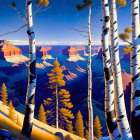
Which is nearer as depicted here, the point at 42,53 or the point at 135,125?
the point at 135,125

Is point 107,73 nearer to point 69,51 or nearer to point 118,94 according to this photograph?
point 118,94

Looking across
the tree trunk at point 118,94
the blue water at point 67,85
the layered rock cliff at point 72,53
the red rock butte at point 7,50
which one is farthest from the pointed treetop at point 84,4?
the layered rock cliff at point 72,53

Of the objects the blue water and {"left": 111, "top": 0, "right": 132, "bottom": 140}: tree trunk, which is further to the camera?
the blue water

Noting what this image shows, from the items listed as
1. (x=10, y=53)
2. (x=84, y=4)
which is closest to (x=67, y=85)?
(x=10, y=53)

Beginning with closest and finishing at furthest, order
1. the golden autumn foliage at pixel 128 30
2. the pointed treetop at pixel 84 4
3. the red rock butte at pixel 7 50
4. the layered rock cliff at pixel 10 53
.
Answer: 1. the golden autumn foliage at pixel 128 30
2. the pointed treetop at pixel 84 4
3. the layered rock cliff at pixel 10 53
4. the red rock butte at pixel 7 50

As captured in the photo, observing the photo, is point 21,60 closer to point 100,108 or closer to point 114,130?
point 100,108

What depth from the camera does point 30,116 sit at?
4.00 metres

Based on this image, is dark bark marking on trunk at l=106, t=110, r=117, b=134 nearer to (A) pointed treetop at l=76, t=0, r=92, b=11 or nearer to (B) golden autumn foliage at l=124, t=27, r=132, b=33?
(B) golden autumn foliage at l=124, t=27, r=132, b=33

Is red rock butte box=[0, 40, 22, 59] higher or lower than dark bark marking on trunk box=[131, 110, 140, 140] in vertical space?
higher

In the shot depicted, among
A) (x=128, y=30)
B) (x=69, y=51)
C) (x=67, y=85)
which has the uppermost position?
(x=69, y=51)

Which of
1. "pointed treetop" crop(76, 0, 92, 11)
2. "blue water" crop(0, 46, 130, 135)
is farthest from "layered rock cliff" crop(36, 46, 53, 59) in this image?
"pointed treetop" crop(76, 0, 92, 11)

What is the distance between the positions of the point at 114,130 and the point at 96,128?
912 inches

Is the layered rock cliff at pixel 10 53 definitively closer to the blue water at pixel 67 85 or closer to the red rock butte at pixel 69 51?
the blue water at pixel 67 85

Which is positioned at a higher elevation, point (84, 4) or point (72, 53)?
point (84, 4)
